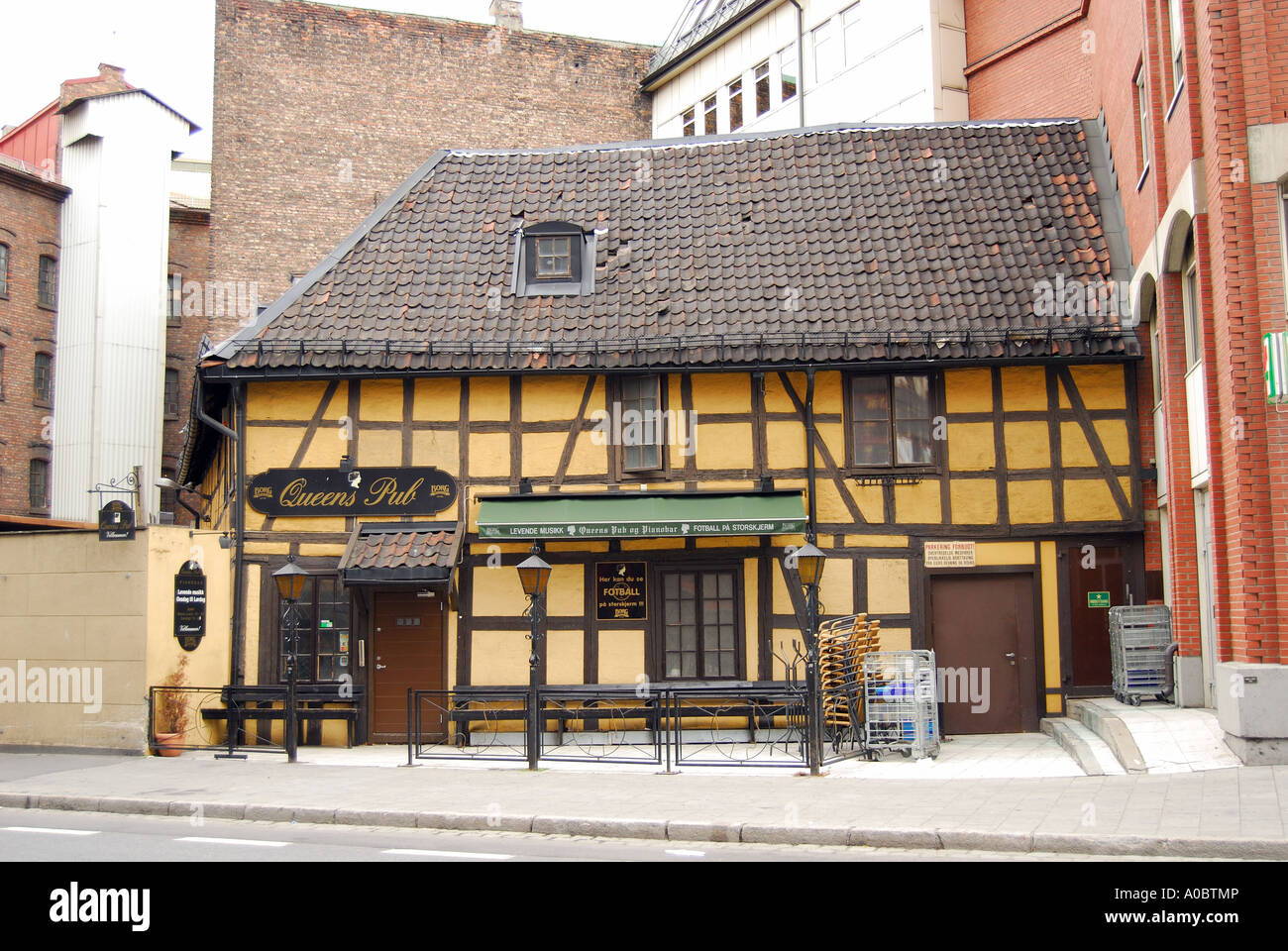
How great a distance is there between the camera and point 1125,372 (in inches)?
664

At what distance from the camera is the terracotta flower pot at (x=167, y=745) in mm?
16125

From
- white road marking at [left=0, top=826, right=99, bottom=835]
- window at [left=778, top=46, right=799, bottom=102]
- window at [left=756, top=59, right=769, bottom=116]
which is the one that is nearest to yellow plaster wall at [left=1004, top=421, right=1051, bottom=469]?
white road marking at [left=0, top=826, right=99, bottom=835]

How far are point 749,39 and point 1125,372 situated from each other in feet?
59.4

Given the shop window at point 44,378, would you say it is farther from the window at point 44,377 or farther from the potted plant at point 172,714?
the potted plant at point 172,714

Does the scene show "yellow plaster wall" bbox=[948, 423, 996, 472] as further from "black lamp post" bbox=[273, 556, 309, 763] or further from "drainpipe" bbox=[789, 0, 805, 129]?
"drainpipe" bbox=[789, 0, 805, 129]

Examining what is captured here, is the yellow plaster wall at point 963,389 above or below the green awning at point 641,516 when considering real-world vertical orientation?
above

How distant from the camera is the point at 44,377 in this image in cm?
3556

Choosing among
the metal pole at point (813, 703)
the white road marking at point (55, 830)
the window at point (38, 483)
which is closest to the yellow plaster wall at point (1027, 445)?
the metal pole at point (813, 703)

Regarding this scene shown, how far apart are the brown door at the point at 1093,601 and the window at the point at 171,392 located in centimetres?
2954

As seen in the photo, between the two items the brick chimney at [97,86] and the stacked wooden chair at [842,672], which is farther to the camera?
the brick chimney at [97,86]

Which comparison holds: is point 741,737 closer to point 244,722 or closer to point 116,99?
point 244,722

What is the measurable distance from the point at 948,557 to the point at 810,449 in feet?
7.83

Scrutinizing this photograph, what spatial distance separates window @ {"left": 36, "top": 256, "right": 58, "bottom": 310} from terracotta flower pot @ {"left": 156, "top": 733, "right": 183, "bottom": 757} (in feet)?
77.7
